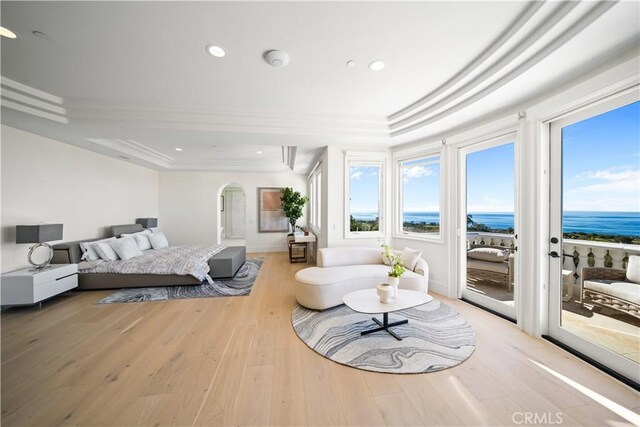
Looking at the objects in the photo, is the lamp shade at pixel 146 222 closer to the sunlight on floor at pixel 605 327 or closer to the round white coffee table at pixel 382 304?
the round white coffee table at pixel 382 304

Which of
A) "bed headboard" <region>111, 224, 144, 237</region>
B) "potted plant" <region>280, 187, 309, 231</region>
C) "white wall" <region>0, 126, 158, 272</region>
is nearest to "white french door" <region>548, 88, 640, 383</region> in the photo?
"potted plant" <region>280, 187, 309, 231</region>

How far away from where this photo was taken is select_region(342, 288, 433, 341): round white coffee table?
7.57ft

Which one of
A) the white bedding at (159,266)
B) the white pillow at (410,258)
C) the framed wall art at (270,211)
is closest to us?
the white pillow at (410,258)

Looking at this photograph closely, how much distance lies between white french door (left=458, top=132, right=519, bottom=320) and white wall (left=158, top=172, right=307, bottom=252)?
517 centimetres

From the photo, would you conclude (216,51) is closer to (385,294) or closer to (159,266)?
(385,294)

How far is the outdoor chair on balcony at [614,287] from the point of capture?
1875 millimetres

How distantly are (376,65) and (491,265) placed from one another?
3254 millimetres

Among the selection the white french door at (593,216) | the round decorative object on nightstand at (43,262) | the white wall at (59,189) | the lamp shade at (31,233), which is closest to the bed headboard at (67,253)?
the round decorative object on nightstand at (43,262)

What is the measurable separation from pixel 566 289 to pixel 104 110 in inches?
237

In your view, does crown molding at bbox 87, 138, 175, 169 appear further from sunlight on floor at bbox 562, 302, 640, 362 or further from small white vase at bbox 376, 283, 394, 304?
Result: sunlight on floor at bbox 562, 302, 640, 362

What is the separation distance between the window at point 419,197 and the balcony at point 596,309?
161 centimetres

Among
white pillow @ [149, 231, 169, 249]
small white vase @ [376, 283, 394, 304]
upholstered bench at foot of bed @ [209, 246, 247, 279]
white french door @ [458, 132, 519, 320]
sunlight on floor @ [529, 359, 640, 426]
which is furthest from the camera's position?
white pillow @ [149, 231, 169, 249]

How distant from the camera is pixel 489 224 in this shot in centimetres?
319


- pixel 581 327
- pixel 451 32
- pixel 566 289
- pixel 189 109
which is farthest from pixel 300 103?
pixel 581 327
